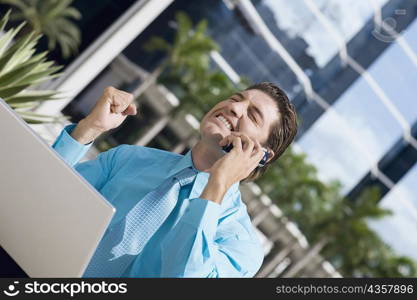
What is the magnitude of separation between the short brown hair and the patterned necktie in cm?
27

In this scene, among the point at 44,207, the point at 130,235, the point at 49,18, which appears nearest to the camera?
the point at 44,207

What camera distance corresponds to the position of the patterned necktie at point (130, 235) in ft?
6.37

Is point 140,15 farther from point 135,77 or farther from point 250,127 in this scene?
point 250,127

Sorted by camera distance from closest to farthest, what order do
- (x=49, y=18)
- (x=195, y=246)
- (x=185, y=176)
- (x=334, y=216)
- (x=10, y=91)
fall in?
(x=195, y=246), (x=185, y=176), (x=10, y=91), (x=49, y=18), (x=334, y=216)

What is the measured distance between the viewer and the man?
5.91 feet

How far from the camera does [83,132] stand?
79.7 inches

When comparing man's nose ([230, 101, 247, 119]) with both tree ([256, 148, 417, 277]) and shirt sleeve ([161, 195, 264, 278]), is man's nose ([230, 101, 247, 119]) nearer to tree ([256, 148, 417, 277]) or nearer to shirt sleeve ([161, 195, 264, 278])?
shirt sleeve ([161, 195, 264, 278])

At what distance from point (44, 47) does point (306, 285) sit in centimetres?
1136

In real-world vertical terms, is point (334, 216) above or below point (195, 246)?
below

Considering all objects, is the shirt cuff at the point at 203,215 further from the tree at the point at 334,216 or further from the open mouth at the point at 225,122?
the tree at the point at 334,216

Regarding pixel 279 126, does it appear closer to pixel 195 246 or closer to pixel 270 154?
pixel 270 154

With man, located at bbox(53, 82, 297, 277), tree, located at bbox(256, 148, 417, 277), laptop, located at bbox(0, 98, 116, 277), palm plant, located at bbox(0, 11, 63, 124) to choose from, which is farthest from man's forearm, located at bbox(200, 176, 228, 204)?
tree, located at bbox(256, 148, 417, 277)

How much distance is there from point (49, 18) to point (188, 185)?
34.5 feet

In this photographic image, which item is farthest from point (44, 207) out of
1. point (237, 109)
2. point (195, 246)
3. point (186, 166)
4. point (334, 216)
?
point (334, 216)
